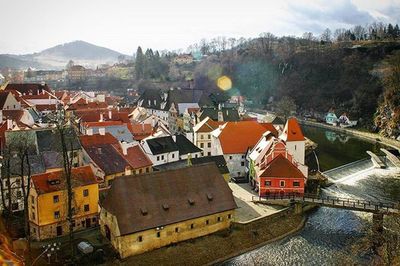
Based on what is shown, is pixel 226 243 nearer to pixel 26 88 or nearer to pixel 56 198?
pixel 56 198

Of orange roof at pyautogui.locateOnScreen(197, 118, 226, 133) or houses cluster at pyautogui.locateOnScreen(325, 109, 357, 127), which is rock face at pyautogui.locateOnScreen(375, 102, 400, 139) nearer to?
houses cluster at pyautogui.locateOnScreen(325, 109, 357, 127)

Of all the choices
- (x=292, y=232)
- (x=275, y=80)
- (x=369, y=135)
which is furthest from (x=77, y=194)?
(x=275, y=80)

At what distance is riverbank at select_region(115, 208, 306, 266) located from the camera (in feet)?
90.4

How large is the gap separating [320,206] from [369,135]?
44873 mm

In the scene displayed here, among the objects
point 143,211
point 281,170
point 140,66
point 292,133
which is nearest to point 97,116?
point 292,133

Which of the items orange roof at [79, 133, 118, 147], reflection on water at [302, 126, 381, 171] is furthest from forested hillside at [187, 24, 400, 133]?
orange roof at [79, 133, 118, 147]

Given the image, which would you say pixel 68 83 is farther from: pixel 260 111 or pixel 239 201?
pixel 239 201

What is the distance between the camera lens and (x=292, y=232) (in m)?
33.5

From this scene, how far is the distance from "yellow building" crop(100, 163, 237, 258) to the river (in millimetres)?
3682

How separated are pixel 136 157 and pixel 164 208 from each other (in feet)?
41.8

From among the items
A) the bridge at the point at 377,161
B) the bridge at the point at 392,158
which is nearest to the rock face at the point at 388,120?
the bridge at the point at 392,158

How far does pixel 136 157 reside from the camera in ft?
134

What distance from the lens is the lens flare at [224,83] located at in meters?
140

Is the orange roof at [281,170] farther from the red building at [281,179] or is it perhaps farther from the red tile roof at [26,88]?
the red tile roof at [26,88]
